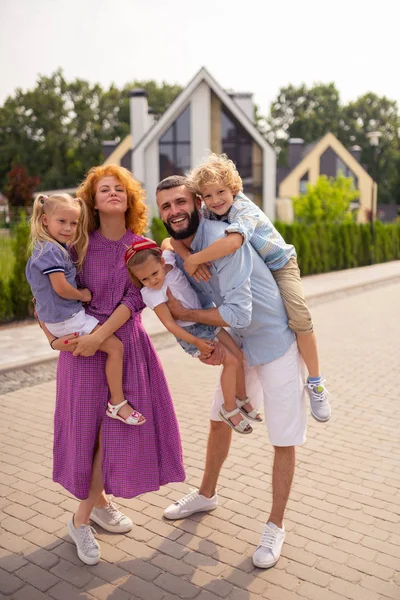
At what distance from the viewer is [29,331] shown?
33.2 ft

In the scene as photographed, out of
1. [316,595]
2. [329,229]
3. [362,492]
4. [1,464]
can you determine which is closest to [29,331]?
[1,464]

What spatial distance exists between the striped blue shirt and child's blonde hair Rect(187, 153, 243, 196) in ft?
0.36

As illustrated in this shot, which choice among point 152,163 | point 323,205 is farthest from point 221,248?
point 323,205

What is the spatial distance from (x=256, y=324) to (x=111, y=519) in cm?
159

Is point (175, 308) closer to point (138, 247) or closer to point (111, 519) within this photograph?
point (138, 247)

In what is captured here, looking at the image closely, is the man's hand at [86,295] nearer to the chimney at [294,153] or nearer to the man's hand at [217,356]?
the man's hand at [217,356]

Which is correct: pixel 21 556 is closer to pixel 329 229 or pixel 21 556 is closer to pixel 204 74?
pixel 329 229

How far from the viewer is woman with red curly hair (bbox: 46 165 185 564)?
324cm

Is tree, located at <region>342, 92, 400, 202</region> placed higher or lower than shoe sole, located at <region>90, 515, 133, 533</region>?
higher

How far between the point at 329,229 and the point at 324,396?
2051 centimetres

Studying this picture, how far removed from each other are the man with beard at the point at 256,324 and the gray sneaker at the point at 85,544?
90 centimetres

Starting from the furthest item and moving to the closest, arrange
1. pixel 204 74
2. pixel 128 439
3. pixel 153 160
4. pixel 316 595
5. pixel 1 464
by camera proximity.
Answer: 1. pixel 153 160
2. pixel 204 74
3. pixel 1 464
4. pixel 128 439
5. pixel 316 595

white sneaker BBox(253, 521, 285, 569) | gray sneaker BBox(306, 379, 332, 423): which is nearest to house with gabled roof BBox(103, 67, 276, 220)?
gray sneaker BBox(306, 379, 332, 423)

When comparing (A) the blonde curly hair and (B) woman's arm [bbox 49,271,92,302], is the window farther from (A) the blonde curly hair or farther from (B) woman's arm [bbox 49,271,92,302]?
(B) woman's arm [bbox 49,271,92,302]
